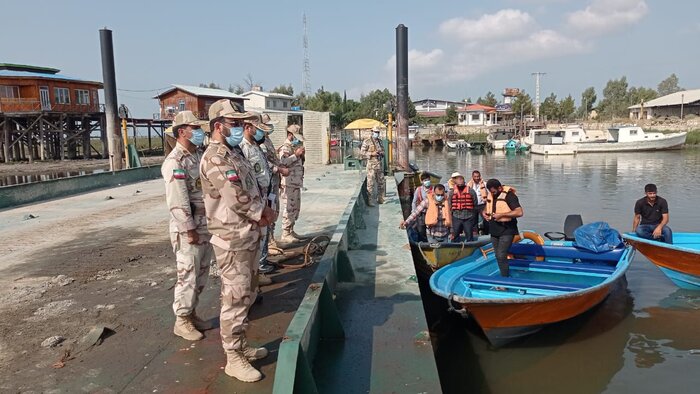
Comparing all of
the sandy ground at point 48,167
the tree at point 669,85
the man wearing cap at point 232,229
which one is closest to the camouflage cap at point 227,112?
the man wearing cap at point 232,229

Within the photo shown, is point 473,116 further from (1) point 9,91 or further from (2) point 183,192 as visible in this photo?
(2) point 183,192

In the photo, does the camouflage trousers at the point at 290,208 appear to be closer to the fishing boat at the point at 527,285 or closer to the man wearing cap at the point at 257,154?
the man wearing cap at the point at 257,154

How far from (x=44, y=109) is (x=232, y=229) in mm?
35590

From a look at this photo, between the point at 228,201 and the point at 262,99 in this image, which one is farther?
the point at 262,99

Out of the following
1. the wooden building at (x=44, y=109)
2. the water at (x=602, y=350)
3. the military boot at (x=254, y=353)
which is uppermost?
the wooden building at (x=44, y=109)

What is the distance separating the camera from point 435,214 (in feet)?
27.4

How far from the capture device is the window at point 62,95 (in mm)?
33438

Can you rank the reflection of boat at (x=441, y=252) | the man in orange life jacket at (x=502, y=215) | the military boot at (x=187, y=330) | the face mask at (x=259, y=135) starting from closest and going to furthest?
the military boot at (x=187, y=330) < the face mask at (x=259, y=135) < the man in orange life jacket at (x=502, y=215) < the reflection of boat at (x=441, y=252)

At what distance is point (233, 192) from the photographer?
10.8ft

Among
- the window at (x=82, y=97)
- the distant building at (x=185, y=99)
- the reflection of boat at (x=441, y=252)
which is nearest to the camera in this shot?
the reflection of boat at (x=441, y=252)

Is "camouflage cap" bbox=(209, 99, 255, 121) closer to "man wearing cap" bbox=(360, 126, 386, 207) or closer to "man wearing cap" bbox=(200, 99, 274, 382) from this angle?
"man wearing cap" bbox=(200, 99, 274, 382)

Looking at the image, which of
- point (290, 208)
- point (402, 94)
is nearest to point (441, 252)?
point (290, 208)

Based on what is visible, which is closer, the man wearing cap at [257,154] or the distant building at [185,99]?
the man wearing cap at [257,154]

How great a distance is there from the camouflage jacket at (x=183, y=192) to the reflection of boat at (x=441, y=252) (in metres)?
4.45
